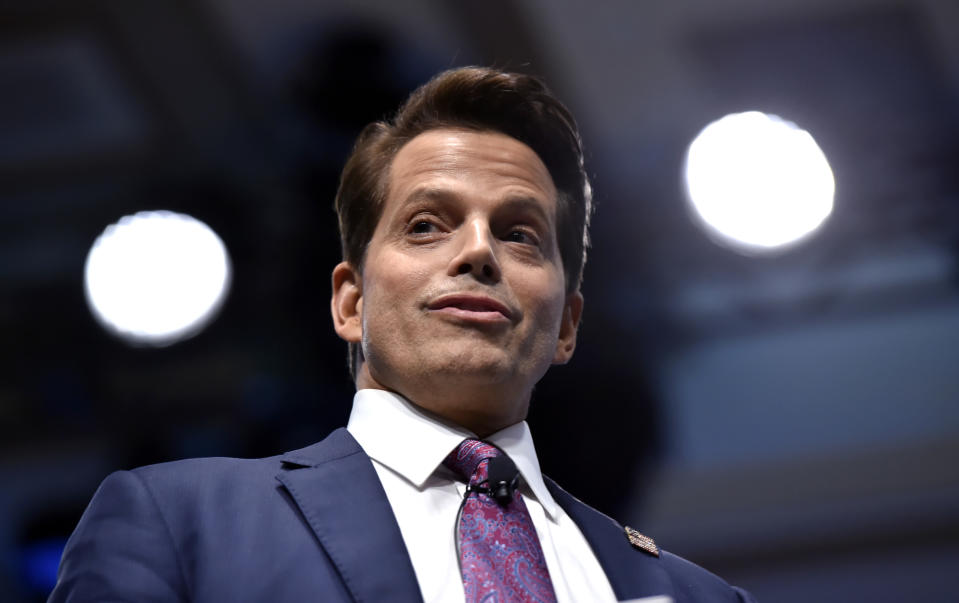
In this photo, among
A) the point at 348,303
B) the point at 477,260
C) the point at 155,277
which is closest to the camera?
the point at 477,260

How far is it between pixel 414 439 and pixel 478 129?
628 millimetres

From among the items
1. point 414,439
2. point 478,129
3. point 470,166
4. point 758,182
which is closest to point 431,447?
point 414,439

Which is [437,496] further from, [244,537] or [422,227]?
[422,227]

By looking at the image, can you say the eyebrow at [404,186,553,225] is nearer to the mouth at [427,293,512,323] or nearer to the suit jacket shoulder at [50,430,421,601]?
the mouth at [427,293,512,323]

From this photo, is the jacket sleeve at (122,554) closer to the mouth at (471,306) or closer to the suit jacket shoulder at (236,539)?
the suit jacket shoulder at (236,539)

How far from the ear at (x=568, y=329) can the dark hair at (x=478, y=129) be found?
0.03m

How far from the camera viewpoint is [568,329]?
7.08 ft

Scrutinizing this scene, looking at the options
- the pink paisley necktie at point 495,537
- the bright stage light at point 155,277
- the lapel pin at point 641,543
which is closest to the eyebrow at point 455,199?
the pink paisley necktie at point 495,537

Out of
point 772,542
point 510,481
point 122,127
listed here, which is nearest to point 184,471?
point 510,481

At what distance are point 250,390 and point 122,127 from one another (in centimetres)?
81

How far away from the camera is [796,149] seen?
320 centimetres

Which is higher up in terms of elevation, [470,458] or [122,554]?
[470,458]

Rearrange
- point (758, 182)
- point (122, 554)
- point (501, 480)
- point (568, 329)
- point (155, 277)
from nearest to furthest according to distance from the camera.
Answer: point (122, 554) < point (501, 480) < point (568, 329) < point (155, 277) < point (758, 182)

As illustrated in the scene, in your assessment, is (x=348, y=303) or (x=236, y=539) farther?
(x=348, y=303)
